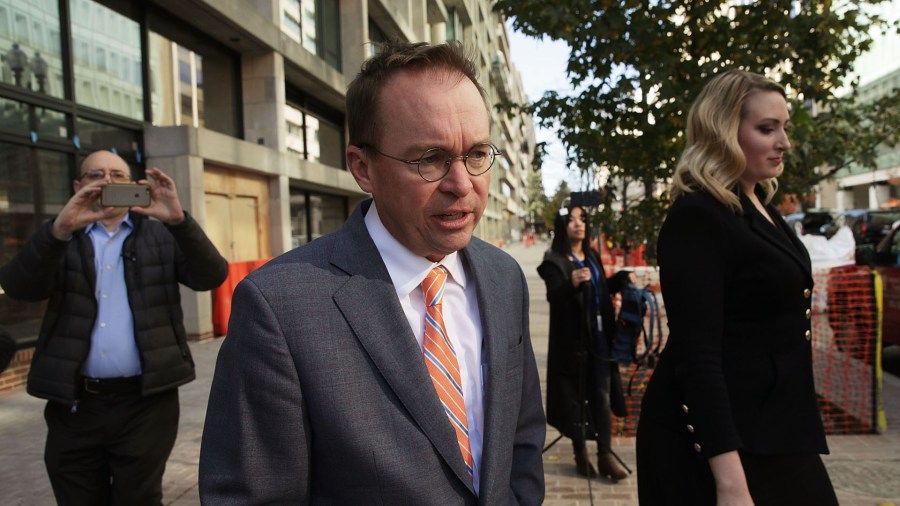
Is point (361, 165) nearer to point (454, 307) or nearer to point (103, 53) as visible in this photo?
point (454, 307)

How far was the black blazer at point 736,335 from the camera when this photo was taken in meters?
1.94

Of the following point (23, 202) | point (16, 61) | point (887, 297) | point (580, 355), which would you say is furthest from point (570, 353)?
point (16, 61)

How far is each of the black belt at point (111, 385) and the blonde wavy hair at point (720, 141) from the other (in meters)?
2.70

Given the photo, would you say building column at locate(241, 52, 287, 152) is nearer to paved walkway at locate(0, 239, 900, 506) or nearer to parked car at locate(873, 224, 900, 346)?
paved walkway at locate(0, 239, 900, 506)

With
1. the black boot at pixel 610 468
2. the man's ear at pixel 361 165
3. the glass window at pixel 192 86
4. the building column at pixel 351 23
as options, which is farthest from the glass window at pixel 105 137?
the building column at pixel 351 23

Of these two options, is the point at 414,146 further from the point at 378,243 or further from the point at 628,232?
the point at 628,232

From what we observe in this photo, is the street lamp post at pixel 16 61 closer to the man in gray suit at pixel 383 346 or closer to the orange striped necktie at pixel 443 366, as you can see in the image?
the man in gray suit at pixel 383 346

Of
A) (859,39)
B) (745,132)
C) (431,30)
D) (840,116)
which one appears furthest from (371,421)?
(431,30)

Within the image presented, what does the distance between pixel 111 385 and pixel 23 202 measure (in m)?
6.06

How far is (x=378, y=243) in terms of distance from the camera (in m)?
1.58

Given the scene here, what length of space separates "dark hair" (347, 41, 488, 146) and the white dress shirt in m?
0.24

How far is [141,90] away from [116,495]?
29.4 feet

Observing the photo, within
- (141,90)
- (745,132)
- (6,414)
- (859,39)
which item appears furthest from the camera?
(141,90)

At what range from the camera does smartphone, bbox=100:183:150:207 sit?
2900mm
